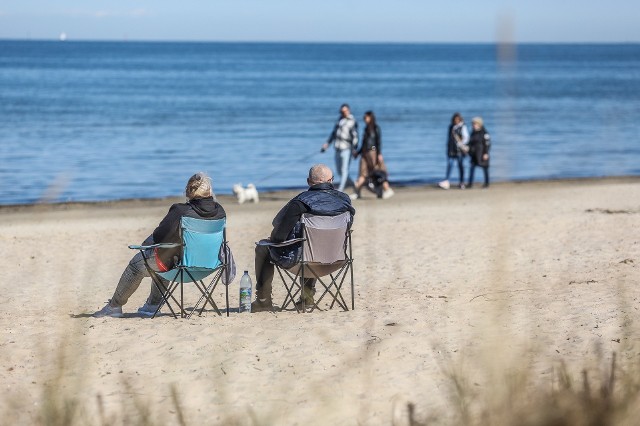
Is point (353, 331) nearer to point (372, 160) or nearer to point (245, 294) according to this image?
point (245, 294)

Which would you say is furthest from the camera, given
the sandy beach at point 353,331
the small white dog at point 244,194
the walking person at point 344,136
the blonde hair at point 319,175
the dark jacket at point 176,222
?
the small white dog at point 244,194

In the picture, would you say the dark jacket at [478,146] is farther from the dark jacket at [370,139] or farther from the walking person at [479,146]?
the dark jacket at [370,139]

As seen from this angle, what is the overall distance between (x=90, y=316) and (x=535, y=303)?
3.25m

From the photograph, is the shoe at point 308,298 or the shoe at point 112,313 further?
the shoe at point 308,298

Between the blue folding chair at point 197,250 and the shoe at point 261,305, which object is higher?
the blue folding chair at point 197,250

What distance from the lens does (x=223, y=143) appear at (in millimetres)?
34375

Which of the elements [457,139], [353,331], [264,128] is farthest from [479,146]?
[264,128]

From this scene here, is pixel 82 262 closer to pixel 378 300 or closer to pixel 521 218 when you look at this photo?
pixel 378 300

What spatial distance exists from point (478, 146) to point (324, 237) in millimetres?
12050

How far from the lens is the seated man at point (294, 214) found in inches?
315

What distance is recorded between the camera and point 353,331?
6.95 meters

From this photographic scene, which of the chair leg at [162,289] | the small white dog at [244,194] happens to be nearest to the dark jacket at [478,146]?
the small white dog at [244,194]

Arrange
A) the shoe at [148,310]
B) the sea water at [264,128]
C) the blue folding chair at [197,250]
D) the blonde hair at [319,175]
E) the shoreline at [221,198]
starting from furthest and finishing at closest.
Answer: the shoreline at [221,198]
the shoe at [148,310]
the blonde hair at [319,175]
the blue folding chair at [197,250]
the sea water at [264,128]

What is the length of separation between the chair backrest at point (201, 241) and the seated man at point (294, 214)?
0.44m
